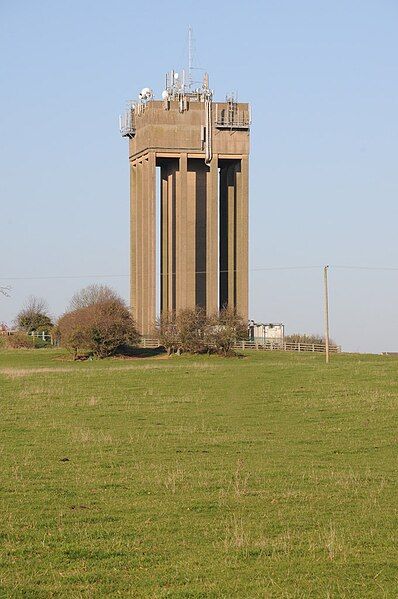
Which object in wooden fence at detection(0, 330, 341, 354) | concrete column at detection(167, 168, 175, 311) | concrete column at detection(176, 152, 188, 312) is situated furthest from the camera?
concrete column at detection(167, 168, 175, 311)

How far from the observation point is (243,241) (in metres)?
110

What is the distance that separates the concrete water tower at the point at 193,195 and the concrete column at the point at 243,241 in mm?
102

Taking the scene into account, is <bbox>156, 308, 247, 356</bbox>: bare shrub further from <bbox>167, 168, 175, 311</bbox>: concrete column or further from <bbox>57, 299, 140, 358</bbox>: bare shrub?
<bbox>167, 168, 175, 311</bbox>: concrete column

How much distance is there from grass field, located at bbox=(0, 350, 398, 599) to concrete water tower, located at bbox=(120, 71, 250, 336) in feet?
237

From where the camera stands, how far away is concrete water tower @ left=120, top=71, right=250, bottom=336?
4286 inches

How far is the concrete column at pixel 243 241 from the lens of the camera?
110m

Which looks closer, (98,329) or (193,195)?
(98,329)

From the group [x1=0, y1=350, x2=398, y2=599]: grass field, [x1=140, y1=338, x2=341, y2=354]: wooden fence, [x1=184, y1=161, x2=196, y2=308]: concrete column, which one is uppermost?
[x1=184, y1=161, x2=196, y2=308]: concrete column

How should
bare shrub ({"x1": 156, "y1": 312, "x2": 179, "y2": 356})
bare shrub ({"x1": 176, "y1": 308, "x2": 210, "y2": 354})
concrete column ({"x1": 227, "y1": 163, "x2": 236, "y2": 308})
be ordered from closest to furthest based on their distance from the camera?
bare shrub ({"x1": 176, "y1": 308, "x2": 210, "y2": 354}) < bare shrub ({"x1": 156, "y1": 312, "x2": 179, "y2": 356}) < concrete column ({"x1": 227, "y1": 163, "x2": 236, "y2": 308})

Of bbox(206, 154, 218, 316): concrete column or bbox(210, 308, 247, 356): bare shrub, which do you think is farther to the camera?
bbox(206, 154, 218, 316): concrete column

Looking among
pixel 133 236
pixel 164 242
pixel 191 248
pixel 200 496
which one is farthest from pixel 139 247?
pixel 200 496

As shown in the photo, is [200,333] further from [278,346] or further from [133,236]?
[133,236]

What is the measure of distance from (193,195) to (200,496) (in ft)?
307

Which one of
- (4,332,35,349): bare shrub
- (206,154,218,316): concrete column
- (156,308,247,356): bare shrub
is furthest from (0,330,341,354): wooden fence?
(156,308,247,356): bare shrub
